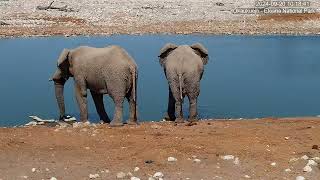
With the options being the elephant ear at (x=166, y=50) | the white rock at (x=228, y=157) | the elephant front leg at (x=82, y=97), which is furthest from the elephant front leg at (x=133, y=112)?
the white rock at (x=228, y=157)

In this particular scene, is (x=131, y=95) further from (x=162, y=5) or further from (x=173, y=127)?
(x=162, y=5)

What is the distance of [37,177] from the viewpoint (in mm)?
9930

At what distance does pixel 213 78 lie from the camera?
83.2ft

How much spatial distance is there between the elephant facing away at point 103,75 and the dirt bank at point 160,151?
1.88 meters

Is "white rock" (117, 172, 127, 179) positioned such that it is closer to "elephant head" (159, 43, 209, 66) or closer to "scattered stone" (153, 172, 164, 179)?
"scattered stone" (153, 172, 164, 179)

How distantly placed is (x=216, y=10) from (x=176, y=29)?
10.6m

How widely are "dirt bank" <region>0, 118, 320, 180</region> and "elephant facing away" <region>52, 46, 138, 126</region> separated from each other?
1.88 meters

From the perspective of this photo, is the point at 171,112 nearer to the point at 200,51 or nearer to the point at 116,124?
the point at 200,51

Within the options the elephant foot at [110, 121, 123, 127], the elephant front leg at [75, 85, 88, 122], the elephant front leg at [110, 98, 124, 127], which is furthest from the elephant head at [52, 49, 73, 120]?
the elephant foot at [110, 121, 123, 127]

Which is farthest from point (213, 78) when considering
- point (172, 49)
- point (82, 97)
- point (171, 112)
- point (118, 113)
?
point (118, 113)

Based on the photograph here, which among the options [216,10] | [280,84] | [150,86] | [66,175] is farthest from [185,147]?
[216,10]

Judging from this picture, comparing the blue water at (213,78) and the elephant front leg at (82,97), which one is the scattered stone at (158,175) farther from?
the blue water at (213,78)

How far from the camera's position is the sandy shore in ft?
146

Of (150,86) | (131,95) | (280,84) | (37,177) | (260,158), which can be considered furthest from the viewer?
(280,84)
